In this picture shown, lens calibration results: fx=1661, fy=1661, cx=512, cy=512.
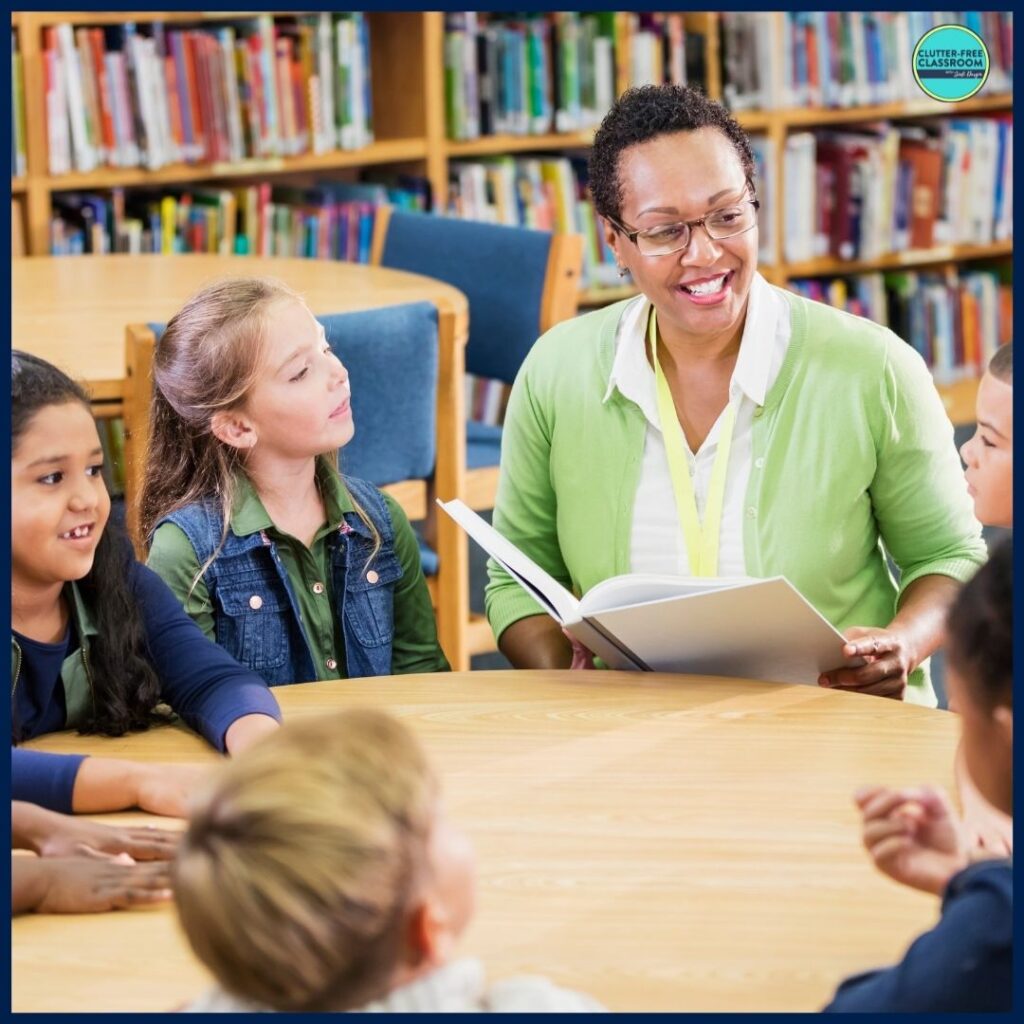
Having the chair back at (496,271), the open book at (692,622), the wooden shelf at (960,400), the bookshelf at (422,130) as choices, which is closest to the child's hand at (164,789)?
the open book at (692,622)

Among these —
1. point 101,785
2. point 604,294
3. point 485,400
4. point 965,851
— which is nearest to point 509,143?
point 604,294

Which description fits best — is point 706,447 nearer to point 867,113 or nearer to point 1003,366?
point 1003,366

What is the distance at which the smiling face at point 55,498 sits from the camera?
1.44 meters

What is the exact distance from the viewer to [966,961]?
943 millimetres

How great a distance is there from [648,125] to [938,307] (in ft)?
11.2

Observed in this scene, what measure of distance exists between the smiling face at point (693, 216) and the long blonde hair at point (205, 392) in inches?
16.5

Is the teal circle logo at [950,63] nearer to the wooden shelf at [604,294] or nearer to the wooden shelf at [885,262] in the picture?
the wooden shelf at [604,294]

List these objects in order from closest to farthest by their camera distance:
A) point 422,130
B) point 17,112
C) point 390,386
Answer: point 390,386 → point 17,112 → point 422,130

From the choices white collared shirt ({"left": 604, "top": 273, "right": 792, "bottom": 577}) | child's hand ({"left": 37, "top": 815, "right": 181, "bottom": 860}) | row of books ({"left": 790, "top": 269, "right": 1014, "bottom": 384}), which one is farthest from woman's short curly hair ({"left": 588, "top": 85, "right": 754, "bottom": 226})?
row of books ({"left": 790, "top": 269, "right": 1014, "bottom": 384})

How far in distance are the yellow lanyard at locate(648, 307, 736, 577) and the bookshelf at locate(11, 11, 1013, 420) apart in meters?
2.30

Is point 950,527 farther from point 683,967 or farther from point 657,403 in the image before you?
point 683,967

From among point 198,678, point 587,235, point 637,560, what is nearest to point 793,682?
point 637,560

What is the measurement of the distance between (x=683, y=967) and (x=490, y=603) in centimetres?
91

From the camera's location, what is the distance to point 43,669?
149 centimetres
